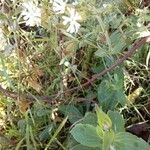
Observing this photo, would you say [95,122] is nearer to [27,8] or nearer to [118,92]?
[118,92]

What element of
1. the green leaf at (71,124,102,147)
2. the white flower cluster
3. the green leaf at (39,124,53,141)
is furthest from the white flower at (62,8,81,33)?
the green leaf at (39,124,53,141)

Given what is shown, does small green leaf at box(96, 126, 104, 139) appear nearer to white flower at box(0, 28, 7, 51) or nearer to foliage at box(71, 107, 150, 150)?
foliage at box(71, 107, 150, 150)

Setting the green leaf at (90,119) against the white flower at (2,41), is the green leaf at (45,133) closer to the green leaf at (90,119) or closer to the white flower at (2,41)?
the green leaf at (90,119)

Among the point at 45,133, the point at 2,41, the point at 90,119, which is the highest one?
the point at 2,41

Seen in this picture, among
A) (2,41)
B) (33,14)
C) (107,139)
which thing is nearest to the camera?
(107,139)

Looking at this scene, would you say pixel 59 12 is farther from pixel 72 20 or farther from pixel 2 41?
pixel 2 41

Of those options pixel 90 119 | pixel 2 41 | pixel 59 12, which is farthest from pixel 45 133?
pixel 59 12

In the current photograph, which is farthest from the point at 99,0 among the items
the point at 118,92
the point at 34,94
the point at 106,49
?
the point at 34,94

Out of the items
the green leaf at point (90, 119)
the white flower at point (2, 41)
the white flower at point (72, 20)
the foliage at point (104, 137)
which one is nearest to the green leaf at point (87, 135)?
the foliage at point (104, 137)
